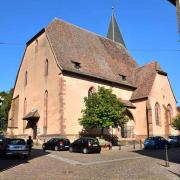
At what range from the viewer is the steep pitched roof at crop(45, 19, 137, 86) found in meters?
36.5

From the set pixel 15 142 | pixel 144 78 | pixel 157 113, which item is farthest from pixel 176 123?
pixel 15 142

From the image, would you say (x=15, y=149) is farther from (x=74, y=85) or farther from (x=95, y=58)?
(x=95, y=58)

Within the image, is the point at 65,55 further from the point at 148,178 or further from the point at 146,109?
the point at 148,178

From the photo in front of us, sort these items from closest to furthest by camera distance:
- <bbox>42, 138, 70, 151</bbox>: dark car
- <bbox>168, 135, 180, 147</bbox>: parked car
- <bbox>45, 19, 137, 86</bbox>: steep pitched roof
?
<bbox>42, 138, 70, 151</bbox>: dark car < <bbox>168, 135, 180, 147</bbox>: parked car < <bbox>45, 19, 137, 86</bbox>: steep pitched roof

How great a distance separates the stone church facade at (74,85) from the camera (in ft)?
113

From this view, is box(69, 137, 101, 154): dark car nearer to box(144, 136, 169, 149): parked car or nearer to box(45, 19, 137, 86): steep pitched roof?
box(144, 136, 169, 149): parked car

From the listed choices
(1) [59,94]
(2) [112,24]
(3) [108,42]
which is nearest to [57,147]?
(1) [59,94]

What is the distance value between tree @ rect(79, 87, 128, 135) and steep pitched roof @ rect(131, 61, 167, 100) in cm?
870

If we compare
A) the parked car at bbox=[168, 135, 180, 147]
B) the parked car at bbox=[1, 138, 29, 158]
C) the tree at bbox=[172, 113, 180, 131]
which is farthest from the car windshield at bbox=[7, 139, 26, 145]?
the tree at bbox=[172, 113, 180, 131]

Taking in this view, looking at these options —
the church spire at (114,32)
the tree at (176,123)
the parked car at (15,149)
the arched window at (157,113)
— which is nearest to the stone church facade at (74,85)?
the arched window at (157,113)

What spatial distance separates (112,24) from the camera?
193 ft

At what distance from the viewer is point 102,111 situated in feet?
105

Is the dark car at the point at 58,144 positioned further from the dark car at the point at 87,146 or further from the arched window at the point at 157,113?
the arched window at the point at 157,113

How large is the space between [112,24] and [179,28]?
44317mm
